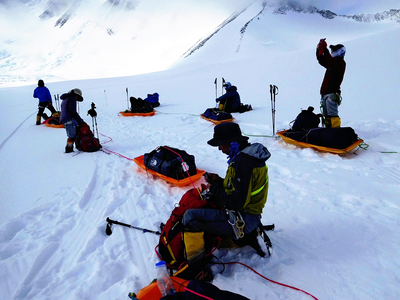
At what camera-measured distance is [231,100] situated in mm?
8492

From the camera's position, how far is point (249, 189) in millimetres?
1940

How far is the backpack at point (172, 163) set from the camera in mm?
3797

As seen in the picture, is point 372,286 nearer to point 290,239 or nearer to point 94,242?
point 290,239

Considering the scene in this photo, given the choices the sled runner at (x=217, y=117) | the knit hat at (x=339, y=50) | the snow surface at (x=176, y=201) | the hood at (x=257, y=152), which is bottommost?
the snow surface at (x=176, y=201)

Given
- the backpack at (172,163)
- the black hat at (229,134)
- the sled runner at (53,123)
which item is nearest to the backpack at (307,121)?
the backpack at (172,163)

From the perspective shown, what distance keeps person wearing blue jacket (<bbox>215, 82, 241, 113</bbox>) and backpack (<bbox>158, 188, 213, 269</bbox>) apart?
21.0 ft

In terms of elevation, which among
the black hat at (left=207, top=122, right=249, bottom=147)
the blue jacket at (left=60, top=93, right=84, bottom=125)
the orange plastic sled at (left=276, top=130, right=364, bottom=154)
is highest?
the blue jacket at (left=60, top=93, right=84, bottom=125)

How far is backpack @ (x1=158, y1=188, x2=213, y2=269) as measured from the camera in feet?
7.07

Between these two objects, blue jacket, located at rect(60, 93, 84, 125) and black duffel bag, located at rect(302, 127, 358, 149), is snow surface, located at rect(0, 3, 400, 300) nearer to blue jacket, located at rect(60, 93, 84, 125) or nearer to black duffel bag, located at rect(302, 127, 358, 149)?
black duffel bag, located at rect(302, 127, 358, 149)

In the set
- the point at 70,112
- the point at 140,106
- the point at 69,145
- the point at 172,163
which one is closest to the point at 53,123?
the point at 140,106

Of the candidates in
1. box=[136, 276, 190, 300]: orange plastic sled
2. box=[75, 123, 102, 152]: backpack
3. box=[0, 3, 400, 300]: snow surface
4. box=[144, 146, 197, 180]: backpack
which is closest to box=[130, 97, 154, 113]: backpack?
box=[0, 3, 400, 300]: snow surface

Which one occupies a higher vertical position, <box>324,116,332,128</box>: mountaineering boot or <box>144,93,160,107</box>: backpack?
<box>144,93,160,107</box>: backpack

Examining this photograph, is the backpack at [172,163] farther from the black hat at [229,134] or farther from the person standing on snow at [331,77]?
the person standing on snow at [331,77]

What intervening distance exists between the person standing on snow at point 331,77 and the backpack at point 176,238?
3.96 metres
